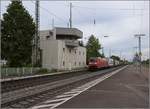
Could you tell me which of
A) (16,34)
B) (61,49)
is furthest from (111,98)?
(61,49)

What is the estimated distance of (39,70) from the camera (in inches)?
2660

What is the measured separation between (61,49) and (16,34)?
28996mm

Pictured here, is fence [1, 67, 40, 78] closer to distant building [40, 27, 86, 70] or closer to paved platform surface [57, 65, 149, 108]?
distant building [40, 27, 86, 70]

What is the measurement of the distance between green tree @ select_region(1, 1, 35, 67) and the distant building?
22.6 meters

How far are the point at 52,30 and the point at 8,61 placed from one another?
35.0 m

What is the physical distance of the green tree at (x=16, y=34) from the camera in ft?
201

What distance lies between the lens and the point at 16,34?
61625 mm

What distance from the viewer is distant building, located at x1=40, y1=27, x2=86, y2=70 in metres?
86.8

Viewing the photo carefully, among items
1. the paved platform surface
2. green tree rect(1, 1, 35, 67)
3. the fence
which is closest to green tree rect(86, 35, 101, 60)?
green tree rect(1, 1, 35, 67)

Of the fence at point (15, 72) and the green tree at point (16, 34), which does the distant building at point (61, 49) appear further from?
the fence at point (15, 72)

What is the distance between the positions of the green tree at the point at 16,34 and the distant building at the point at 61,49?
74.0 feet

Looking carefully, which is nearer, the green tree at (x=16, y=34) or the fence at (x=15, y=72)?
the fence at (x=15, y=72)

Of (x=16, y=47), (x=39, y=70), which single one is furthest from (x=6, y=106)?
(x=39, y=70)

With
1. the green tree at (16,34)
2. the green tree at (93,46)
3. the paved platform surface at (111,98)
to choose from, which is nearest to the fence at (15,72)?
the green tree at (16,34)
